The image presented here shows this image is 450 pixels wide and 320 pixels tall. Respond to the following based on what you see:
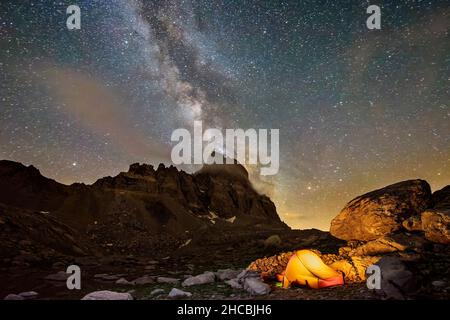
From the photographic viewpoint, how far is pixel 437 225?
9141mm

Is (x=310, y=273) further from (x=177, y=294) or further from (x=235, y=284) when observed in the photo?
(x=177, y=294)

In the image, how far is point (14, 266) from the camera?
1334 cm

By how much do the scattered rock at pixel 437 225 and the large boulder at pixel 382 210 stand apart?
121 cm

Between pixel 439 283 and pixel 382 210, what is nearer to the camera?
pixel 439 283

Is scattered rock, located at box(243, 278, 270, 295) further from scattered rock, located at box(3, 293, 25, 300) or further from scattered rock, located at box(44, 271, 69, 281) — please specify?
scattered rock, located at box(44, 271, 69, 281)

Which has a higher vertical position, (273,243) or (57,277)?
(57,277)

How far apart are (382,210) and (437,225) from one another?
6.72 ft

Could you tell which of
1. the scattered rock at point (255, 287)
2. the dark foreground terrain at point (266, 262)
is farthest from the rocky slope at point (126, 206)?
the scattered rock at point (255, 287)

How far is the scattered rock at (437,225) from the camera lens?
8.97 metres

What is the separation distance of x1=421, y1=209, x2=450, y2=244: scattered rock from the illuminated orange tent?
134 inches

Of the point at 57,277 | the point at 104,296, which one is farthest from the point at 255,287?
the point at 57,277

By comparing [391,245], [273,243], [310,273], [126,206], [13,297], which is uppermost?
[391,245]

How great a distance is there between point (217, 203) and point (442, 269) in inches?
3731
